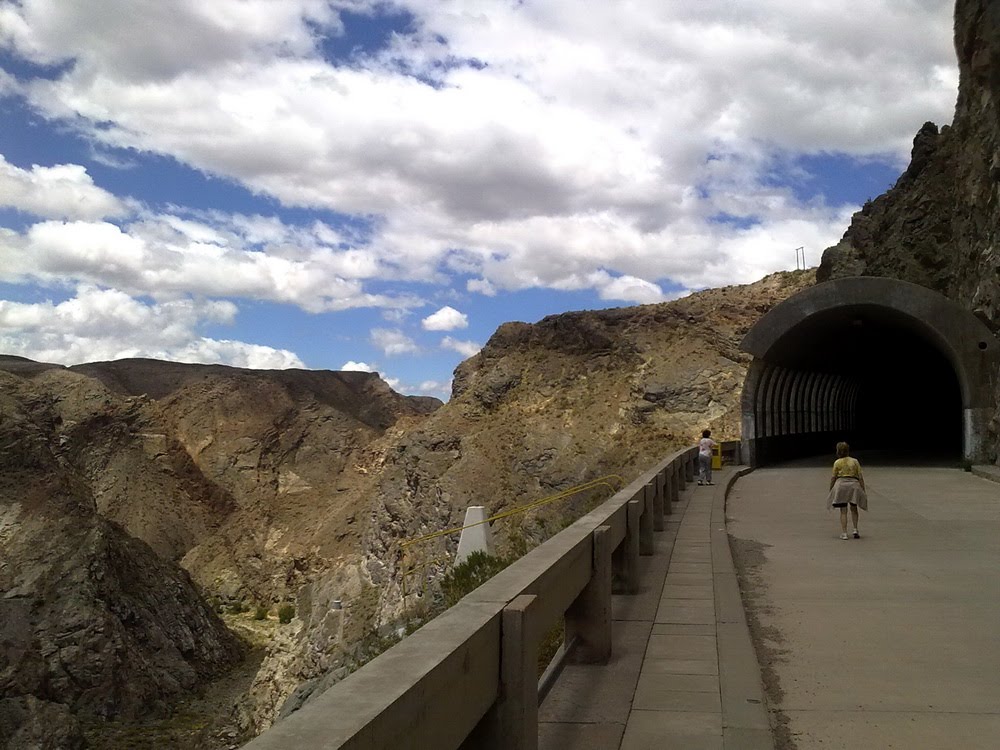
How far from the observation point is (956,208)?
117 ft

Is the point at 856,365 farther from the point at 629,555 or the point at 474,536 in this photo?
the point at 629,555

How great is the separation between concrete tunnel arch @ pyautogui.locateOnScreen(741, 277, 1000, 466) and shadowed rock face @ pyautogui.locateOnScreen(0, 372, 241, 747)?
1284 inches

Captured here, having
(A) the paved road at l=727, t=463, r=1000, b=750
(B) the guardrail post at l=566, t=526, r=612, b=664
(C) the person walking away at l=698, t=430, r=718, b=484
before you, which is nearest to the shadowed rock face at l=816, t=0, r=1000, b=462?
(C) the person walking away at l=698, t=430, r=718, b=484

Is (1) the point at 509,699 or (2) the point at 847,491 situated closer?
(1) the point at 509,699

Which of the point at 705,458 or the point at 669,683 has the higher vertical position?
the point at 705,458

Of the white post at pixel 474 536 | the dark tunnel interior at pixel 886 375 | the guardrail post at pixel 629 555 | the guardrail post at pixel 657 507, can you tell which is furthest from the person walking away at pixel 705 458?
the guardrail post at pixel 629 555

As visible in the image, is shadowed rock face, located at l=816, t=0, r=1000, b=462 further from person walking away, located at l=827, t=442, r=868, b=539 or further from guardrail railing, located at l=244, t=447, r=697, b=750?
guardrail railing, located at l=244, t=447, r=697, b=750

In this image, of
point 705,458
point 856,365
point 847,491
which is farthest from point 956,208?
point 847,491

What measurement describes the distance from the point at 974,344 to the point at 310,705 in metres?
25.3

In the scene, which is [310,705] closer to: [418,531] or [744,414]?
[744,414]

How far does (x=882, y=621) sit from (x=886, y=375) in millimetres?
39840

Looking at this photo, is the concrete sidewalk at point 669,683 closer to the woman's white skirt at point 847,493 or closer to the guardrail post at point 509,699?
the guardrail post at point 509,699

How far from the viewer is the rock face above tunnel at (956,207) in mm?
28703

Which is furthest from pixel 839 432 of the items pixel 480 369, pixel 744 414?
pixel 480 369
